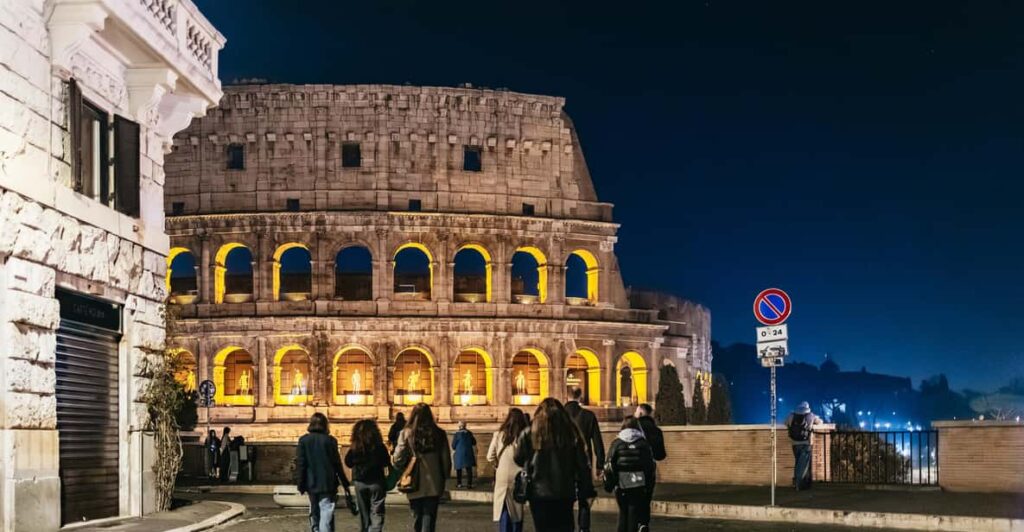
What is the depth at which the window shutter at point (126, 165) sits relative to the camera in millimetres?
19234

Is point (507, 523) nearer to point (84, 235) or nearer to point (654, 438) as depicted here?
point (654, 438)

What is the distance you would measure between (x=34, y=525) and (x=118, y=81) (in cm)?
671

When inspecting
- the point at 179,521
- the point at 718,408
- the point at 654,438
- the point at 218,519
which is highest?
the point at 654,438

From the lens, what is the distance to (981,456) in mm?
23281

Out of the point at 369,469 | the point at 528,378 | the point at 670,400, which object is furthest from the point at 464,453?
the point at 528,378

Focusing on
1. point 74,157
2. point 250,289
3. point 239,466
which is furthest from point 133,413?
point 250,289

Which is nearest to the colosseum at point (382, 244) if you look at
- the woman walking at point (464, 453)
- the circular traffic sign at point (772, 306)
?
the woman walking at point (464, 453)

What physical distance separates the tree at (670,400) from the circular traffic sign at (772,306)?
118 feet

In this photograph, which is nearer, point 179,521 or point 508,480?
point 508,480

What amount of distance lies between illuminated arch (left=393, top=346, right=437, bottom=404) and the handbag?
1683 inches

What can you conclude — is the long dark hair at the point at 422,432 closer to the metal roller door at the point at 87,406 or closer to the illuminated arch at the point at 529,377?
the metal roller door at the point at 87,406

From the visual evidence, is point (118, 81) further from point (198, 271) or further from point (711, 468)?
point (198, 271)

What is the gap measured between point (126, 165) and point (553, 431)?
9380 mm

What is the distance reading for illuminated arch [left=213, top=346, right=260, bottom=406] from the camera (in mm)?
57188
